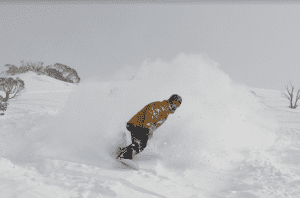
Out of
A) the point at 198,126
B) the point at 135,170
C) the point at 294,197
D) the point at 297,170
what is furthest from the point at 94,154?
the point at 297,170

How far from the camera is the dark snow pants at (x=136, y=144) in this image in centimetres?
355

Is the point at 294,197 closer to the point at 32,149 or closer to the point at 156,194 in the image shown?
the point at 156,194

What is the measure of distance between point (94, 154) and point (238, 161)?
3.05m

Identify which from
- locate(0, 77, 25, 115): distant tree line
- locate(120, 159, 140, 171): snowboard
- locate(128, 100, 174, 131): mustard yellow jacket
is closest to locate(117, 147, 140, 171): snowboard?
locate(120, 159, 140, 171): snowboard

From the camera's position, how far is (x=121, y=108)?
23.5ft

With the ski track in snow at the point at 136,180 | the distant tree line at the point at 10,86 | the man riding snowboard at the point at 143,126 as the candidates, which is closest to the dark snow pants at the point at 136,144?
the man riding snowboard at the point at 143,126

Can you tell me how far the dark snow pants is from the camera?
3.55 metres

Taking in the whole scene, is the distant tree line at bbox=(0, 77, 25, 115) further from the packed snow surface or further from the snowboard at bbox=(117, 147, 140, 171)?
the snowboard at bbox=(117, 147, 140, 171)

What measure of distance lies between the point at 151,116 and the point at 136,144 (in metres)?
0.60

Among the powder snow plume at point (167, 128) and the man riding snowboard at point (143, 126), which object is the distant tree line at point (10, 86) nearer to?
the powder snow plume at point (167, 128)

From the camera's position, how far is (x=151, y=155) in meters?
4.33

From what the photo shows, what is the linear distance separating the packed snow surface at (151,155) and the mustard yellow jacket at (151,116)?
814 millimetres

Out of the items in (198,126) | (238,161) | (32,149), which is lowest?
(32,149)

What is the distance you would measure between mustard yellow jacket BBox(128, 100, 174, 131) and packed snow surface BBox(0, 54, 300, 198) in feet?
2.67
